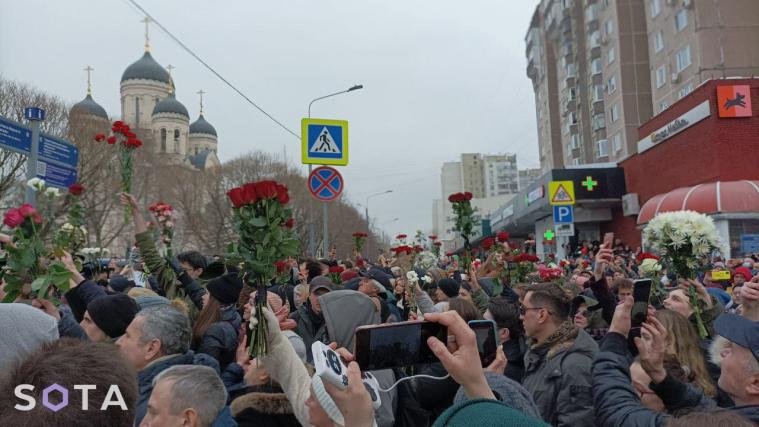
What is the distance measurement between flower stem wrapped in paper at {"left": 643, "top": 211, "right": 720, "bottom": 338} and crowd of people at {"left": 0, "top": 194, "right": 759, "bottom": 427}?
150mm

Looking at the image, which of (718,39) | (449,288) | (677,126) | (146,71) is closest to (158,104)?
(146,71)

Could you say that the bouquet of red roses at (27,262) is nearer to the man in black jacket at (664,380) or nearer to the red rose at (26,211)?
the red rose at (26,211)

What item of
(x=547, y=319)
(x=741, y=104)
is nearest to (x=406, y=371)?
(x=547, y=319)

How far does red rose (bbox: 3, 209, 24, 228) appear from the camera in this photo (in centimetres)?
408

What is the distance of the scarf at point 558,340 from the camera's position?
407 centimetres

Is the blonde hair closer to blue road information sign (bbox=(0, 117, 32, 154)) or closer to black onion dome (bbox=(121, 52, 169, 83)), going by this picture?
blue road information sign (bbox=(0, 117, 32, 154))

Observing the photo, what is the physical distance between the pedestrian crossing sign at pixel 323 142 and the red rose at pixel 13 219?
6.42 meters

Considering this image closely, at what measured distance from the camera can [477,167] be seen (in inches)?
6265

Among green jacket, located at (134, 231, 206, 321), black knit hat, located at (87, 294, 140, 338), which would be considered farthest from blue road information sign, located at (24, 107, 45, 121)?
black knit hat, located at (87, 294, 140, 338)

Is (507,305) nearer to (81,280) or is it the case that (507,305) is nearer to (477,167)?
(81,280)

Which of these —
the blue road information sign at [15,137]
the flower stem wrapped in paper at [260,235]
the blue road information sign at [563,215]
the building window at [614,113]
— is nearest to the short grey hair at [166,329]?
the flower stem wrapped in paper at [260,235]

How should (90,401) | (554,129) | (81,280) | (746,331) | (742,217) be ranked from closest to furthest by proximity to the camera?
(90,401) → (746,331) → (81,280) → (742,217) → (554,129)

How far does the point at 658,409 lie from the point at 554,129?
204 ft

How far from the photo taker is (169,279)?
19.6ft
